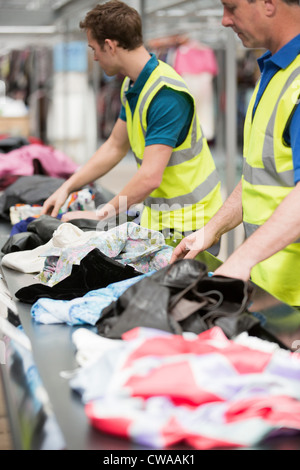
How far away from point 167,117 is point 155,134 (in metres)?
0.08

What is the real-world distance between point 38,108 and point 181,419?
8726 mm

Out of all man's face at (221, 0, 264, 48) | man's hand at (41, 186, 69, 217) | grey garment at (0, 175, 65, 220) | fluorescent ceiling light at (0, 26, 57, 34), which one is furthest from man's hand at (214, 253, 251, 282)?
fluorescent ceiling light at (0, 26, 57, 34)

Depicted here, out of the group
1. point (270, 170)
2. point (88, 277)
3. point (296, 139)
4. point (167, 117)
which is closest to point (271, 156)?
point (270, 170)

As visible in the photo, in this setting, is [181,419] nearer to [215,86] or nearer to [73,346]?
[73,346]

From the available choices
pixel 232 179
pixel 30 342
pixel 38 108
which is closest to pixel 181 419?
pixel 30 342

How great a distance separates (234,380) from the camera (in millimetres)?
1127

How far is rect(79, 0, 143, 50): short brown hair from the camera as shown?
2.63 meters

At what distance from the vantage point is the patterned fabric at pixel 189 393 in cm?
105

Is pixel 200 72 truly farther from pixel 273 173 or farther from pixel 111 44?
pixel 273 173

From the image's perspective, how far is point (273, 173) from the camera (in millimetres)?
1882

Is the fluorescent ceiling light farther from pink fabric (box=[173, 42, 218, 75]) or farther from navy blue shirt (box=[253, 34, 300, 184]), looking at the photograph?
navy blue shirt (box=[253, 34, 300, 184])

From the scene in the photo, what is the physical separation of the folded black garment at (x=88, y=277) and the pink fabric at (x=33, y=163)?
2.37 m

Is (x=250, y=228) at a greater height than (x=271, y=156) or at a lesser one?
lesser

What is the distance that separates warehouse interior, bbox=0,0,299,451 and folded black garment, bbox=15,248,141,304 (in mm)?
3831
